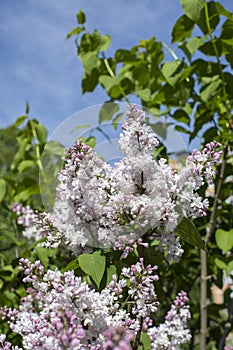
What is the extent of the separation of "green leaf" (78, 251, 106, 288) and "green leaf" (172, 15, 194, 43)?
1.31 m

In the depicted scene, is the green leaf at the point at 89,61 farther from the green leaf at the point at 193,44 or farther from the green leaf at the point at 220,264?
the green leaf at the point at 220,264

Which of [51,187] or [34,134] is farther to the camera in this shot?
[34,134]

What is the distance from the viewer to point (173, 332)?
1041 millimetres

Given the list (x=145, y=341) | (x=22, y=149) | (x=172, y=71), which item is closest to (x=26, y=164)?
(x=22, y=149)

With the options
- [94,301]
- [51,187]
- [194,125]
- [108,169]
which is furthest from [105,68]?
[94,301]

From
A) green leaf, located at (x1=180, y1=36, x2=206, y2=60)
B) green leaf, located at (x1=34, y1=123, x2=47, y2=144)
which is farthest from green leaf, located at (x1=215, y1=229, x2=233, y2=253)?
green leaf, located at (x1=34, y1=123, x2=47, y2=144)

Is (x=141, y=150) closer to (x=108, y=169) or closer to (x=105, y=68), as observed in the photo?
(x=108, y=169)

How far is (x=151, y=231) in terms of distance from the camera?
96 cm

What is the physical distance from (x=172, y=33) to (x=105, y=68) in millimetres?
464

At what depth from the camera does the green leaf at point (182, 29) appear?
1983 millimetres

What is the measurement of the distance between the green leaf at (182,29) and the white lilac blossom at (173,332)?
1.24m

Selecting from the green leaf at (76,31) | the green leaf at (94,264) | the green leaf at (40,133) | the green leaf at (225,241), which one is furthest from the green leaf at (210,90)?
the green leaf at (94,264)

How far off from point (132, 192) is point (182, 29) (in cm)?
126

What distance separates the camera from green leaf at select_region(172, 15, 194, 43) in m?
1.98
